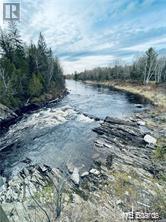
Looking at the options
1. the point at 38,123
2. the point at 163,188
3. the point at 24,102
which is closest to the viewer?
the point at 163,188

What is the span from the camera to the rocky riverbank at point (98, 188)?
10453mm

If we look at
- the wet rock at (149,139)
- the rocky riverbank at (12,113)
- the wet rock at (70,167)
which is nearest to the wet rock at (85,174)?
the wet rock at (70,167)

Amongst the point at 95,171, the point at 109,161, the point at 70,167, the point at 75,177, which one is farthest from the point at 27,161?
the point at 109,161

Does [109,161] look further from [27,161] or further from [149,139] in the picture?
[27,161]

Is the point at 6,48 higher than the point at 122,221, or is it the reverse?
the point at 6,48

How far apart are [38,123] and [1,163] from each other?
9.97 meters

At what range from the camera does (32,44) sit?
4841cm

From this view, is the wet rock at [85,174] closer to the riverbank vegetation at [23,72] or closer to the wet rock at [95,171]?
the wet rock at [95,171]

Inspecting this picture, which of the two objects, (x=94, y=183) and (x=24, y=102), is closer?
(x=94, y=183)

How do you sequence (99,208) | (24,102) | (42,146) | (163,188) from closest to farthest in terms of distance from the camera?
(99,208)
(163,188)
(42,146)
(24,102)

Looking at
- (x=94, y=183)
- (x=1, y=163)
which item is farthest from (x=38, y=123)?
(x=94, y=183)

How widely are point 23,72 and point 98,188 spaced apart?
3195 cm

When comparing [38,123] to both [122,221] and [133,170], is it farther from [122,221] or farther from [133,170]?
[122,221]

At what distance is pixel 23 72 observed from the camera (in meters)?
40.2
